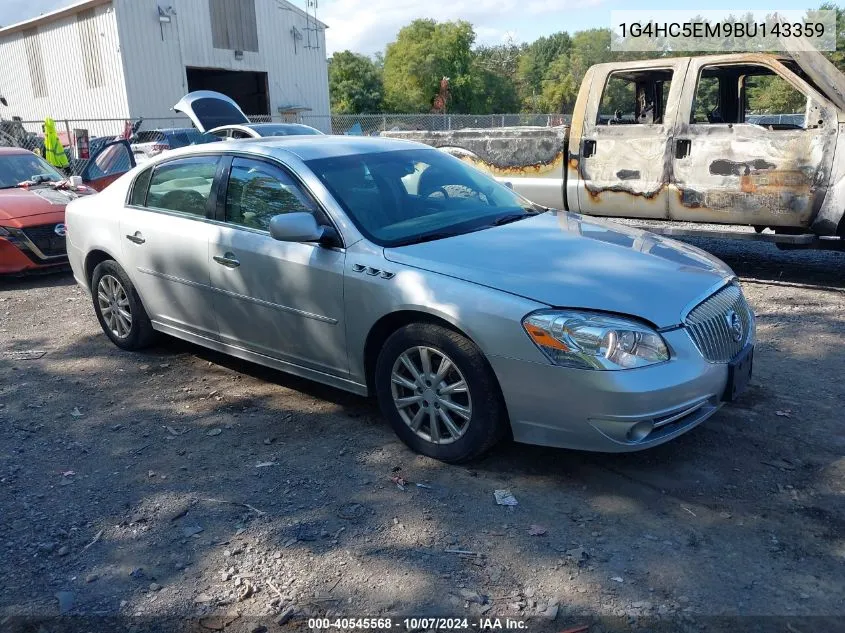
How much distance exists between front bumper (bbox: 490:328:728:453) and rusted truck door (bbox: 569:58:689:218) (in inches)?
177

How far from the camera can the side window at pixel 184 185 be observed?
491cm

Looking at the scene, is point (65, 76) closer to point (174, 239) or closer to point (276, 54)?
point (276, 54)

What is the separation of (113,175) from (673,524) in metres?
9.64

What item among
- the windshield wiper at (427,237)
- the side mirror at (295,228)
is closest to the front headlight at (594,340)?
the windshield wiper at (427,237)

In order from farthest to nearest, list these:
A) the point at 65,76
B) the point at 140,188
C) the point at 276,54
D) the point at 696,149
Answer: the point at 276,54 → the point at 65,76 → the point at 696,149 → the point at 140,188

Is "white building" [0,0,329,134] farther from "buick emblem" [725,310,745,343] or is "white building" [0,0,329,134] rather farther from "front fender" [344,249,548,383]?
"buick emblem" [725,310,745,343]

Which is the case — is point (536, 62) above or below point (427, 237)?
above

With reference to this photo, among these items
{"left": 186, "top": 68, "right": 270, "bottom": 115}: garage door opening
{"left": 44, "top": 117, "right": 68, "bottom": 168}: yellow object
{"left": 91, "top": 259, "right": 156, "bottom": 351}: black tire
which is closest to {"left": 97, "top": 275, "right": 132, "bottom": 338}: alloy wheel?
{"left": 91, "top": 259, "right": 156, "bottom": 351}: black tire

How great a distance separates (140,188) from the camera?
18.1 feet

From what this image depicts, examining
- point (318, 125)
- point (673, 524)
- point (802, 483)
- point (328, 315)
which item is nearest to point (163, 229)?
point (328, 315)

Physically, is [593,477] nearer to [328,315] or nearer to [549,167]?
[328,315]

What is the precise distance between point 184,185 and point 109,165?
6376 mm

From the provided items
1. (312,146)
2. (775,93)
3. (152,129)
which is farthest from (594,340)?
(152,129)

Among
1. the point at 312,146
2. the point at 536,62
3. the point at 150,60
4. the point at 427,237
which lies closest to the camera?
the point at 427,237
